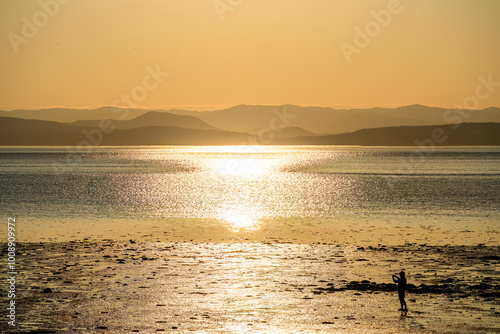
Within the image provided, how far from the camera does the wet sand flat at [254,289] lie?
65.1ft

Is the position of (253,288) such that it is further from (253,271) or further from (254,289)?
(253,271)

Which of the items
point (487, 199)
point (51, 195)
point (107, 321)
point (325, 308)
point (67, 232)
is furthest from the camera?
point (51, 195)

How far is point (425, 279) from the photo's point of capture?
2673cm

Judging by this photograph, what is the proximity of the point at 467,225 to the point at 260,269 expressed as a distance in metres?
26.5

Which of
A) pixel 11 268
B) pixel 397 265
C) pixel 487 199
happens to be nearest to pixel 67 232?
pixel 11 268

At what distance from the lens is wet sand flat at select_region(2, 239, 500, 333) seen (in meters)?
19.8

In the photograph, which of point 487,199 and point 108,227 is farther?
point 487,199

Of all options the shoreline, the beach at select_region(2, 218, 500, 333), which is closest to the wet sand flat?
the beach at select_region(2, 218, 500, 333)

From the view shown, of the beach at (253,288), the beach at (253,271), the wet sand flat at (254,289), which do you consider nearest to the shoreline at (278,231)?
the beach at (253,271)

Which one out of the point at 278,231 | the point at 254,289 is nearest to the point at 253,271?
the point at 254,289

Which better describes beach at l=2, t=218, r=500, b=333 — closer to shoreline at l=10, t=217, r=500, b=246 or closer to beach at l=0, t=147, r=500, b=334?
beach at l=0, t=147, r=500, b=334

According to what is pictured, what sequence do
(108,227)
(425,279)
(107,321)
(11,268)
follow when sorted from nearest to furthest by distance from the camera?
(107,321) → (425,279) → (11,268) → (108,227)

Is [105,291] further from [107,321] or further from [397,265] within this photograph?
[397,265]

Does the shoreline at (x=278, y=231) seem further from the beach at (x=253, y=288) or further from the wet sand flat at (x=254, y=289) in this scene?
the wet sand flat at (x=254, y=289)
